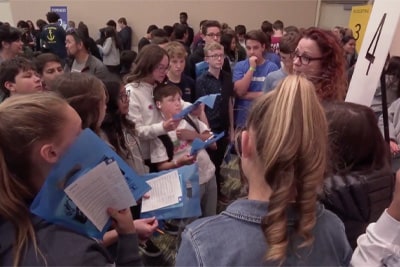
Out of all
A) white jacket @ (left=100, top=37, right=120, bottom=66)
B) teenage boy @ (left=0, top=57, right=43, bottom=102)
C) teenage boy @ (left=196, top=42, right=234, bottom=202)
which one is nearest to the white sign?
teenage boy @ (left=196, top=42, right=234, bottom=202)

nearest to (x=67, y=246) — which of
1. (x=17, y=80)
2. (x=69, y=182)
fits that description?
(x=69, y=182)

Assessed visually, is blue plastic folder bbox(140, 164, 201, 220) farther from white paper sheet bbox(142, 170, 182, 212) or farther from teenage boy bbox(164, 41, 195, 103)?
teenage boy bbox(164, 41, 195, 103)

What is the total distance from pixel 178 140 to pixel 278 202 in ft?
5.15

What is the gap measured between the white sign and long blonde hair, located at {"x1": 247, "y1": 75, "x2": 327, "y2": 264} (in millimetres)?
916

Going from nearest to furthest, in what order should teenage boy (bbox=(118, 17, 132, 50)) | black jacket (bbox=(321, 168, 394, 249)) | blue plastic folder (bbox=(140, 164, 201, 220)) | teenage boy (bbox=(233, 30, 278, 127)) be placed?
black jacket (bbox=(321, 168, 394, 249)), blue plastic folder (bbox=(140, 164, 201, 220)), teenage boy (bbox=(233, 30, 278, 127)), teenage boy (bbox=(118, 17, 132, 50))

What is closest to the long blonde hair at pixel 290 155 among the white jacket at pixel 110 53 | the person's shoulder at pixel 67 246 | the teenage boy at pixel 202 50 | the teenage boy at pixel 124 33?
the person's shoulder at pixel 67 246

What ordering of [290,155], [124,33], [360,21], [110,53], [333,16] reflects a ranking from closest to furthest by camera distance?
[290,155] < [360,21] < [110,53] < [124,33] < [333,16]

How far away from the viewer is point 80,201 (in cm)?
92

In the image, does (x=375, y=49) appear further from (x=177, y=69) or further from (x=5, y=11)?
(x=5, y=11)

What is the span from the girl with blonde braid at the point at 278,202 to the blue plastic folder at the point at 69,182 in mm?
306

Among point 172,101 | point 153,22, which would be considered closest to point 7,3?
point 153,22

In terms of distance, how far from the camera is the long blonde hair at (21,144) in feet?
2.73

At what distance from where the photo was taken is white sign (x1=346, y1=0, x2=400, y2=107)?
148 centimetres

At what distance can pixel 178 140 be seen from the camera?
7.51ft
